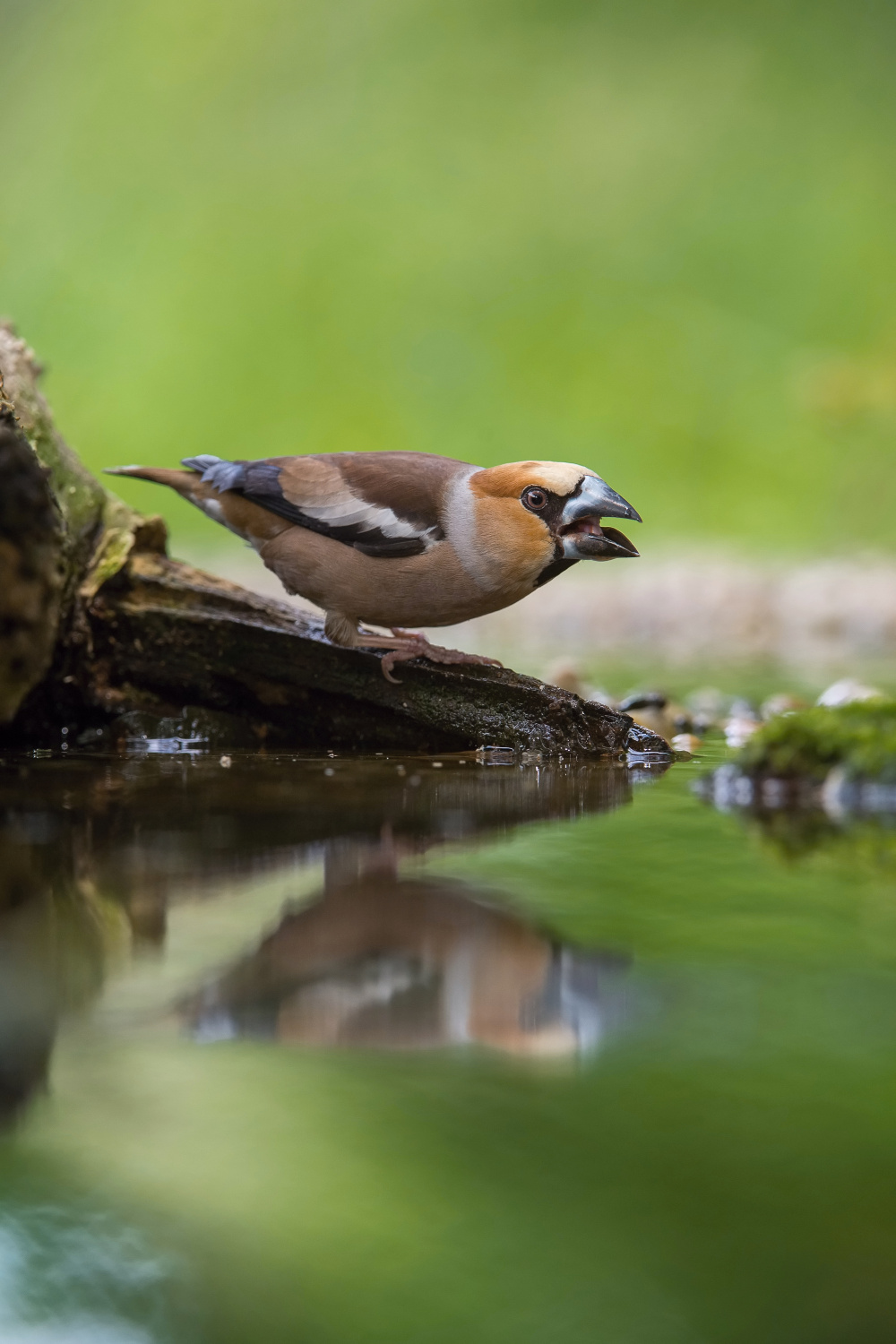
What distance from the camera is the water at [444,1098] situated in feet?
4.12

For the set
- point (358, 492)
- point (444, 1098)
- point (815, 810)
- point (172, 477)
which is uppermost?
point (172, 477)

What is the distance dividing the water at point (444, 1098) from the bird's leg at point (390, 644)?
1.78 metres

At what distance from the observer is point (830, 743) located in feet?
12.1

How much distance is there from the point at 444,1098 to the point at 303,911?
35.4 inches

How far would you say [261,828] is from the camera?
3270 mm

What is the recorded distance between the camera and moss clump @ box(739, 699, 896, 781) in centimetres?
362

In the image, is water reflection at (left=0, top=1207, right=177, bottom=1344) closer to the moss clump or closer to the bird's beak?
the moss clump

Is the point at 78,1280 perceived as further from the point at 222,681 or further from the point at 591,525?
the point at 222,681

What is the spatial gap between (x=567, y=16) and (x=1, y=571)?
2876cm

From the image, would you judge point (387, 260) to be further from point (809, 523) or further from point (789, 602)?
point (789, 602)

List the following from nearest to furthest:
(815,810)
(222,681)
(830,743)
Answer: (815,810)
(830,743)
(222,681)

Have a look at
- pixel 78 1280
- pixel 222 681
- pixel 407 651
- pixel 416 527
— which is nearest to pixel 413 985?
pixel 78 1280

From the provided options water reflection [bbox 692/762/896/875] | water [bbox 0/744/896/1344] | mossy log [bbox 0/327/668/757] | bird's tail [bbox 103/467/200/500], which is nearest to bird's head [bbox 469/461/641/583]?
mossy log [bbox 0/327/668/757]

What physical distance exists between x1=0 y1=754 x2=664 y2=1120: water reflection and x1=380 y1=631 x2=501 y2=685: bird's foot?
0.56 m
